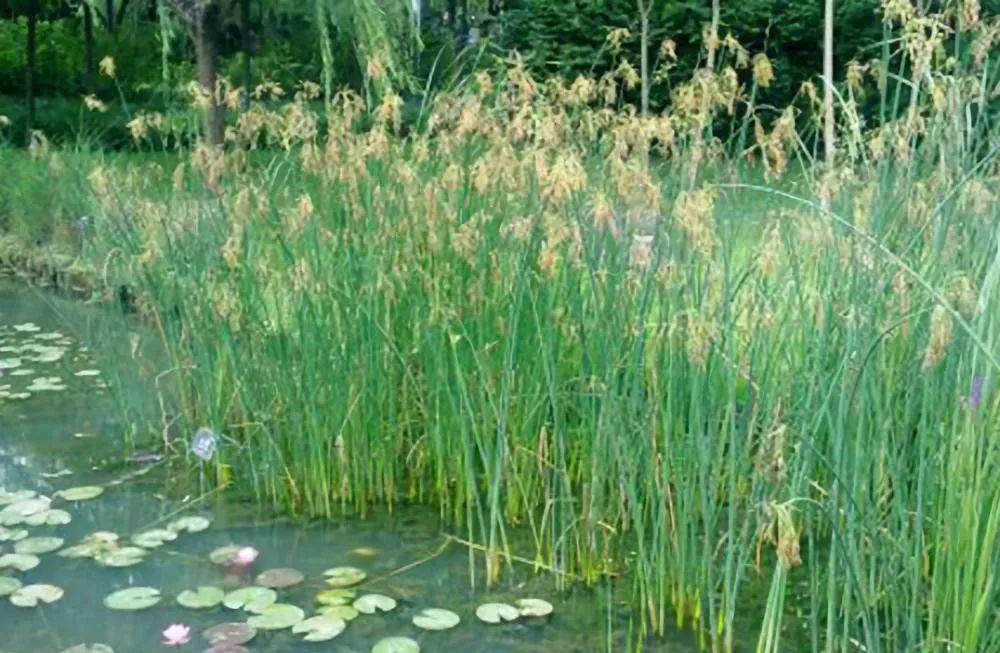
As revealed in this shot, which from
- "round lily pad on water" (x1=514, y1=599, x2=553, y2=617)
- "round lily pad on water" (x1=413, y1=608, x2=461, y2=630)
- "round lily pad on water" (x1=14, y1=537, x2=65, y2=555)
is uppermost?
"round lily pad on water" (x1=14, y1=537, x2=65, y2=555)

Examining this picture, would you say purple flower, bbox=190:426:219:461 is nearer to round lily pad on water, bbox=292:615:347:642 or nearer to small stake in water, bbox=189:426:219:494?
small stake in water, bbox=189:426:219:494

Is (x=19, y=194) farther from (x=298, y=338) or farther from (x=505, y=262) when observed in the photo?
(x=505, y=262)

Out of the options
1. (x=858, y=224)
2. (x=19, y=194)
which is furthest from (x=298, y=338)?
(x=19, y=194)

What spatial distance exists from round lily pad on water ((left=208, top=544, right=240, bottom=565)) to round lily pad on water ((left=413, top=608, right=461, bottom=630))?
23.6 inches

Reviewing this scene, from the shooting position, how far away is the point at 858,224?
2695 mm

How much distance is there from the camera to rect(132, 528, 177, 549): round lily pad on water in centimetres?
346

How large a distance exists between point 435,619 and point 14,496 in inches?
58.1

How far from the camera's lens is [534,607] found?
301cm

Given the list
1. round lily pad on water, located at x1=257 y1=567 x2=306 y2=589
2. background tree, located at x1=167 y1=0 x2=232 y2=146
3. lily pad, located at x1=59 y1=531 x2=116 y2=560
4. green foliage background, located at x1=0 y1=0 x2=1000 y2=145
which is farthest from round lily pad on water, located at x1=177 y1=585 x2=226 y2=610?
background tree, located at x1=167 y1=0 x2=232 y2=146

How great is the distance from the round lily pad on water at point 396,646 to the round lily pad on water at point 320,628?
0.36ft

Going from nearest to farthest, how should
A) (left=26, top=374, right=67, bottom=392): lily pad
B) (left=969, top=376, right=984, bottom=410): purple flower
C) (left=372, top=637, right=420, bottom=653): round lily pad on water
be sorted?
(left=969, top=376, right=984, bottom=410): purple flower → (left=372, top=637, right=420, bottom=653): round lily pad on water → (left=26, top=374, right=67, bottom=392): lily pad

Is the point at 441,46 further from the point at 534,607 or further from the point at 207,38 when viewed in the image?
the point at 534,607

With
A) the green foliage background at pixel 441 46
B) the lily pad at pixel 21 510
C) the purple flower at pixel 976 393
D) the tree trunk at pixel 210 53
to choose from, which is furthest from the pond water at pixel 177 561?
the tree trunk at pixel 210 53

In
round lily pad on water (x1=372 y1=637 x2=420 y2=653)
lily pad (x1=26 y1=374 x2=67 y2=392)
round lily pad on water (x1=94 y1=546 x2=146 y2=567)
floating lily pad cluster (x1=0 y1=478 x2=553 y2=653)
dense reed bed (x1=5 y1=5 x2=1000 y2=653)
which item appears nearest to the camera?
dense reed bed (x1=5 y1=5 x2=1000 y2=653)
